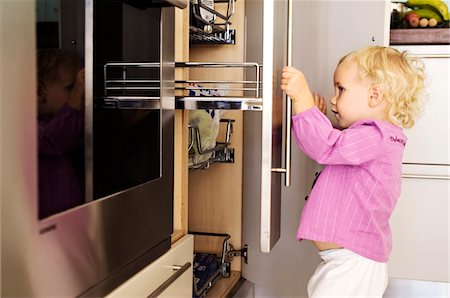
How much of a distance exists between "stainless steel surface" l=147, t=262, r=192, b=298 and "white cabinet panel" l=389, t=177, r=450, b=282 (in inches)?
39.7

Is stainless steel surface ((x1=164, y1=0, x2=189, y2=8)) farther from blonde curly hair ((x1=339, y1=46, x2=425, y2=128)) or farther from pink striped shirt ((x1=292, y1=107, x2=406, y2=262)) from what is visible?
blonde curly hair ((x1=339, y1=46, x2=425, y2=128))

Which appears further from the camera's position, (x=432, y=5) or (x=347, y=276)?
(x=432, y=5)

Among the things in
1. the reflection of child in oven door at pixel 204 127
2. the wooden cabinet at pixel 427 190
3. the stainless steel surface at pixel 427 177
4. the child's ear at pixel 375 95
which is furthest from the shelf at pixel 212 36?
the stainless steel surface at pixel 427 177

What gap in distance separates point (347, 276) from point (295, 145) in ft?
→ 1.70

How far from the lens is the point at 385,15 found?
1.71 m

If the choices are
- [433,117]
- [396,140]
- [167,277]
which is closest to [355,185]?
[396,140]

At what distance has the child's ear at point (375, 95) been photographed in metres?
1.43

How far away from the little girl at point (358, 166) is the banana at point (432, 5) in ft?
2.32

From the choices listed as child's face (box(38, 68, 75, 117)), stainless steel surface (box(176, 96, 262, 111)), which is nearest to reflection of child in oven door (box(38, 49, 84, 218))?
child's face (box(38, 68, 75, 117))

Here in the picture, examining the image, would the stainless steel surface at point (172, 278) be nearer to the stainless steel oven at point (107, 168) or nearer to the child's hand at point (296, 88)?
the stainless steel oven at point (107, 168)

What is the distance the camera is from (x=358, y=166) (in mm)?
1427

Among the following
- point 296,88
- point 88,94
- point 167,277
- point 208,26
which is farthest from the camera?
point 208,26

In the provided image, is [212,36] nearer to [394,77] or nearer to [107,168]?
[394,77]

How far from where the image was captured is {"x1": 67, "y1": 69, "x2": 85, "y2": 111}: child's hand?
0.72 m
